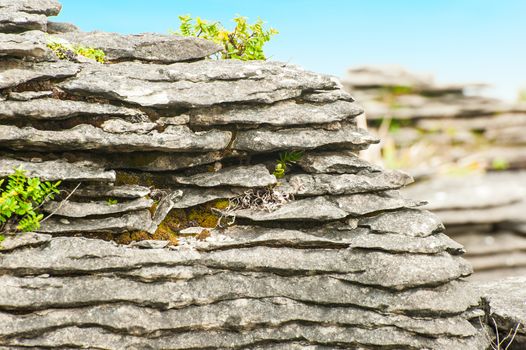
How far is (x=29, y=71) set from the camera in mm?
7488

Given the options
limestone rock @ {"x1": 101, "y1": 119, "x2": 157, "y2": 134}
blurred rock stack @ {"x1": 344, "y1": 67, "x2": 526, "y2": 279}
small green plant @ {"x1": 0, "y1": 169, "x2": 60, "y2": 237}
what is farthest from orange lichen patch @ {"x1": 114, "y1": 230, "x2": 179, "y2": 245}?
blurred rock stack @ {"x1": 344, "y1": 67, "x2": 526, "y2": 279}

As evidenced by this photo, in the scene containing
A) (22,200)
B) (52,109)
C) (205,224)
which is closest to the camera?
(22,200)

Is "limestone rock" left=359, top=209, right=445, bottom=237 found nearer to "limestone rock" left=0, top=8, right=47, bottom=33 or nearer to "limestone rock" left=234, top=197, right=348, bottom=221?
"limestone rock" left=234, top=197, right=348, bottom=221

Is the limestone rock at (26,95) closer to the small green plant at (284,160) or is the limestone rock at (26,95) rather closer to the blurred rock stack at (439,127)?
the small green plant at (284,160)

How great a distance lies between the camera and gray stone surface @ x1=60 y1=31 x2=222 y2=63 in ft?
28.7

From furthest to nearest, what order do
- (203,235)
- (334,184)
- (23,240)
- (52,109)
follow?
(334,184)
(203,235)
(52,109)
(23,240)

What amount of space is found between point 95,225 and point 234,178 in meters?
2.06

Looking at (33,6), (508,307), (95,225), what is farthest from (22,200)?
(508,307)

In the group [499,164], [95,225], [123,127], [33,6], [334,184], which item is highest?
[33,6]

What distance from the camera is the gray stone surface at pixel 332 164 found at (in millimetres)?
8164

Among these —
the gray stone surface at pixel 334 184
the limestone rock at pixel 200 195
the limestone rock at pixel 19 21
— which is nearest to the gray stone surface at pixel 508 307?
the gray stone surface at pixel 334 184

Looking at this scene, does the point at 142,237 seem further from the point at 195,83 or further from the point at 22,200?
the point at 195,83

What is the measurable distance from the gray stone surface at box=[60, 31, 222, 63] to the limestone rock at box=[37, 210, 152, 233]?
2.85m

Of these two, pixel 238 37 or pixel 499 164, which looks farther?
pixel 499 164
